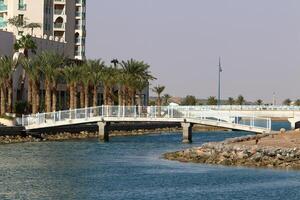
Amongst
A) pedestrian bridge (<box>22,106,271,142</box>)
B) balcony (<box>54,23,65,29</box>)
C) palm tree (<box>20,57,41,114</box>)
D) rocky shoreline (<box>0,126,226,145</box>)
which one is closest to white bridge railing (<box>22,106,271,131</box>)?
pedestrian bridge (<box>22,106,271,142</box>)

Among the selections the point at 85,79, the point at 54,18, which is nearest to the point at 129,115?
the point at 85,79

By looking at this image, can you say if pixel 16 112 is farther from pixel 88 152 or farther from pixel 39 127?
pixel 88 152

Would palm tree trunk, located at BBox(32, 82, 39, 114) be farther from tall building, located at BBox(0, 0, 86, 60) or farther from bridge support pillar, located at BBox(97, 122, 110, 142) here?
tall building, located at BBox(0, 0, 86, 60)

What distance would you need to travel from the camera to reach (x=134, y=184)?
5100cm

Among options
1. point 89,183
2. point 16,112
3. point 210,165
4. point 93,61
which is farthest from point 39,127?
point 89,183

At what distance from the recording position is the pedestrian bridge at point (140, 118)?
9006 centimetres

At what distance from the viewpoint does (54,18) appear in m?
148

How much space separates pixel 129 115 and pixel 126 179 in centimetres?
3808

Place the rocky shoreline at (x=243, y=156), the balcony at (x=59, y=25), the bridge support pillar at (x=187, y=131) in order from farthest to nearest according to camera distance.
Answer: the balcony at (x=59, y=25), the bridge support pillar at (x=187, y=131), the rocky shoreline at (x=243, y=156)

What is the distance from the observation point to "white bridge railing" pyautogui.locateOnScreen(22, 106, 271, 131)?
9094cm

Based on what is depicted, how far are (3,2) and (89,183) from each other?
96.4m

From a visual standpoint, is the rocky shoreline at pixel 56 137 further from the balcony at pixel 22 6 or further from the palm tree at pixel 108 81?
the balcony at pixel 22 6

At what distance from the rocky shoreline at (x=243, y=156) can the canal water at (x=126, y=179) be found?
7.00 ft

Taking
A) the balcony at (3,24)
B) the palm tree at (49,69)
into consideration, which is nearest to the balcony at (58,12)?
the balcony at (3,24)
